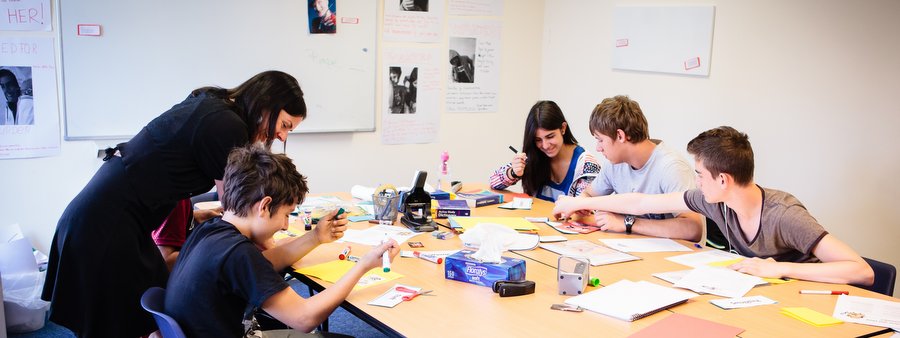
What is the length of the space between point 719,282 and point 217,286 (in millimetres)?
1522

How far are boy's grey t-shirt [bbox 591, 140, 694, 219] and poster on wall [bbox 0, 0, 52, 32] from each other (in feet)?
9.67

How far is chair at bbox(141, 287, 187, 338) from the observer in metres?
1.92

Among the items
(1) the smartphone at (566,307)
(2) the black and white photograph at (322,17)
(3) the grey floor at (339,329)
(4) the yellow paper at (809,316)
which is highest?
(2) the black and white photograph at (322,17)

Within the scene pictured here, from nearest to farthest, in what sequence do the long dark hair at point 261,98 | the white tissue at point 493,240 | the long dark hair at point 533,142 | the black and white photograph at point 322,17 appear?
the white tissue at point 493,240 < the long dark hair at point 261,98 < the long dark hair at point 533,142 < the black and white photograph at point 322,17

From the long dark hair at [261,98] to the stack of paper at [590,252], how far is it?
1078mm

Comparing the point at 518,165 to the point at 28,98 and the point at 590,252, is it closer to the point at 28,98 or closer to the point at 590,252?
the point at 590,252

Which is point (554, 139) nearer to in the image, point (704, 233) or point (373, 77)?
point (704, 233)

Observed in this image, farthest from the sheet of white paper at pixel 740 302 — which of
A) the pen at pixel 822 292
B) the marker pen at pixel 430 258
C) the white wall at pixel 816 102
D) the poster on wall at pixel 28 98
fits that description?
the poster on wall at pixel 28 98

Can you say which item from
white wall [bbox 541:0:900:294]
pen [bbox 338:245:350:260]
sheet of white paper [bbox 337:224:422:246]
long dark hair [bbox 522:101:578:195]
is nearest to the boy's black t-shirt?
pen [bbox 338:245:350:260]

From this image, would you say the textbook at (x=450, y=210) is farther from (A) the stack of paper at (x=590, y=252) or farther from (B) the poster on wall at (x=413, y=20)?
(B) the poster on wall at (x=413, y=20)

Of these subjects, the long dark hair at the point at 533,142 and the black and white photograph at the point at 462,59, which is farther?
the black and white photograph at the point at 462,59

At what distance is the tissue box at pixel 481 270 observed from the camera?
2.34 m

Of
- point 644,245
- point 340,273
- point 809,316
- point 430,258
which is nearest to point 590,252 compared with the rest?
point 644,245

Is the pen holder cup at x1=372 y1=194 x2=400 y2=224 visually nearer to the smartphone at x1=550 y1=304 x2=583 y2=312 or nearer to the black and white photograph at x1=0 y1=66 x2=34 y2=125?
the smartphone at x1=550 y1=304 x2=583 y2=312
